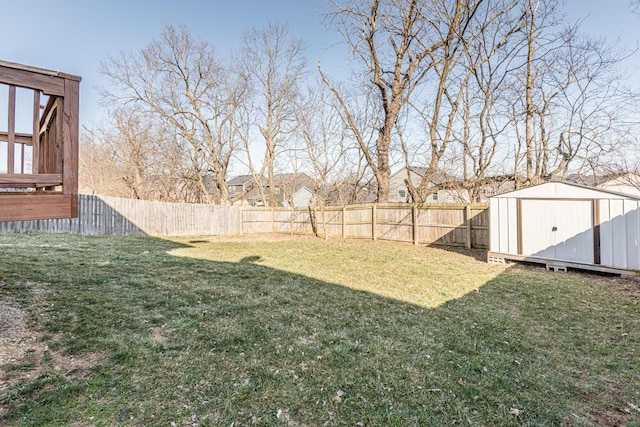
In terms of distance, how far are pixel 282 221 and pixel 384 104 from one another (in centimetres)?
681

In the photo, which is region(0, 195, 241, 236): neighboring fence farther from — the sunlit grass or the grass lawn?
the grass lawn

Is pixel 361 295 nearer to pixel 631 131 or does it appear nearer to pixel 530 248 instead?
pixel 530 248

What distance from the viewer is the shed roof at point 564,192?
18.2ft

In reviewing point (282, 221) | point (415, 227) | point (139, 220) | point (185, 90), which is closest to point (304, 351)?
point (415, 227)

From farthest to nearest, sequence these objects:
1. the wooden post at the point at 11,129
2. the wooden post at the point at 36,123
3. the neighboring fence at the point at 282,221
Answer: the neighboring fence at the point at 282,221, the wooden post at the point at 36,123, the wooden post at the point at 11,129

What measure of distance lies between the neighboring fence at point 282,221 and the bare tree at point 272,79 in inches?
126

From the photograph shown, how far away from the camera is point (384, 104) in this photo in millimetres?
12078

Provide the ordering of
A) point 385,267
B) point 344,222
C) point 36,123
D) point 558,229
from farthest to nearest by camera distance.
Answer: point 344,222 < point 385,267 < point 558,229 < point 36,123

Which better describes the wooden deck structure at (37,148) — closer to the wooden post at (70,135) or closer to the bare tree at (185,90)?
the wooden post at (70,135)

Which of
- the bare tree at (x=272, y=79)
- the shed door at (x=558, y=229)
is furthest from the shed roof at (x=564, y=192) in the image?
the bare tree at (x=272, y=79)

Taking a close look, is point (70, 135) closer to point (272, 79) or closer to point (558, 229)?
point (558, 229)

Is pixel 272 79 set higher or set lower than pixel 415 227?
higher

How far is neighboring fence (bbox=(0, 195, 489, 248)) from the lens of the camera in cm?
920

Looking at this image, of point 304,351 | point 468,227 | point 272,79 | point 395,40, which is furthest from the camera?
point 272,79
